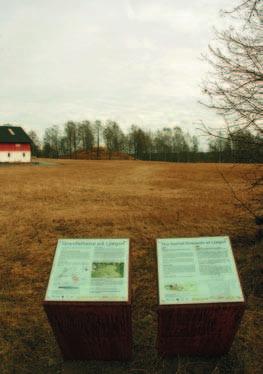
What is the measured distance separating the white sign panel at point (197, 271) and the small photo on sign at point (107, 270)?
469 millimetres

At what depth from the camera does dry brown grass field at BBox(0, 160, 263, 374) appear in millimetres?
4902

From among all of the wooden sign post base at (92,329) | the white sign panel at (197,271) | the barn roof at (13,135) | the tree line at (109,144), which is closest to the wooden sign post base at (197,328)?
the white sign panel at (197,271)


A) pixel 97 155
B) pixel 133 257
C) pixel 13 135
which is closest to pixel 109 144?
pixel 97 155

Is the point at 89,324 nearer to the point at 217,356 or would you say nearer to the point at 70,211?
the point at 217,356

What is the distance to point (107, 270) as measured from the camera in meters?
4.65

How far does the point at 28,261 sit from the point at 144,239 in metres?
3.15

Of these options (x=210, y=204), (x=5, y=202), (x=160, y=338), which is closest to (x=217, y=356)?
(x=160, y=338)

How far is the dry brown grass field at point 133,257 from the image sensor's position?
4.90 metres

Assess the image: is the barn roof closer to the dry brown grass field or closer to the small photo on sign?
the dry brown grass field

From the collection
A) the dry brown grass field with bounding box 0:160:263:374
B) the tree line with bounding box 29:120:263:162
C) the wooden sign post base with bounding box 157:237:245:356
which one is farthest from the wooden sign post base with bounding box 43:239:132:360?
the tree line with bounding box 29:120:263:162

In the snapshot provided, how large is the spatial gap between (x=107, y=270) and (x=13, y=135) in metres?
66.5

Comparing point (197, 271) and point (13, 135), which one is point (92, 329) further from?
point (13, 135)

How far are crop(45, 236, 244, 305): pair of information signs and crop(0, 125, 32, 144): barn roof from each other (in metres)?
63.7

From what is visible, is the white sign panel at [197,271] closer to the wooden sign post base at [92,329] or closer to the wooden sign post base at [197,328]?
the wooden sign post base at [197,328]
